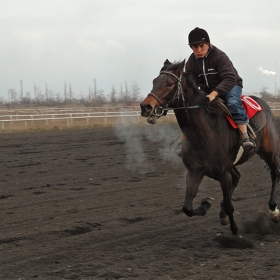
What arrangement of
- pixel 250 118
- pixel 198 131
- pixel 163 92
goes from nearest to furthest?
pixel 163 92 → pixel 198 131 → pixel 250 118

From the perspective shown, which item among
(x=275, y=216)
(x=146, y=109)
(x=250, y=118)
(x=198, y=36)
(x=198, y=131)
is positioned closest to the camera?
(x=146, y=109)

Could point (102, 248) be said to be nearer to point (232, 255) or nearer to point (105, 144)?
point (232, 255)

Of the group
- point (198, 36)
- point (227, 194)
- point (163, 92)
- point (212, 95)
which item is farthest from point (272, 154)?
point (163, 92)

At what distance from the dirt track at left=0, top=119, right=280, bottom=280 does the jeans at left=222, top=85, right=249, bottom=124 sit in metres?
1.60

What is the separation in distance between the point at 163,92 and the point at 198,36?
1221 mm

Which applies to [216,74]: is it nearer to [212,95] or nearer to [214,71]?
[214,71]

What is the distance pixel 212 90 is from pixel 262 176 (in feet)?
17.2

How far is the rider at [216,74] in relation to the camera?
7.11 metres

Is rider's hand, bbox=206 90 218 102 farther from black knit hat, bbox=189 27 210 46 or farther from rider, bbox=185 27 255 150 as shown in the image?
black knit hat, bbox=189 27 210 46

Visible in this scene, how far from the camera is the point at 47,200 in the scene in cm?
943

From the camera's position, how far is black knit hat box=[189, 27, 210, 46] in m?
7.03

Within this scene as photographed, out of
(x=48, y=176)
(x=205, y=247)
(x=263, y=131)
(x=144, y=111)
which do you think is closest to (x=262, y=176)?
(x=263, y=131)

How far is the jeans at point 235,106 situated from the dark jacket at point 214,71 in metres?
0.16

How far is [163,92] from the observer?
6.30 meters
